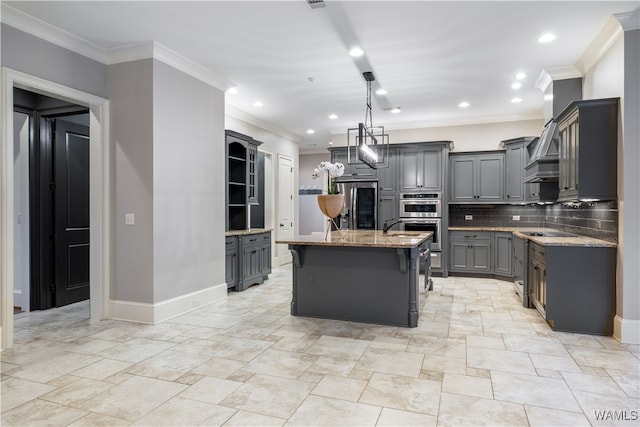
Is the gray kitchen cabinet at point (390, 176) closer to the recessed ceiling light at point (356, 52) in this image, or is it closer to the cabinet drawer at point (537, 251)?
the cabinet drawer at point (537, 251)

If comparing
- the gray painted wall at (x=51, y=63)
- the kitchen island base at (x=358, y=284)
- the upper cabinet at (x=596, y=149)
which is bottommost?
the kitchen island base at (x=358, y=284)

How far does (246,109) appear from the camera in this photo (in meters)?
6.48

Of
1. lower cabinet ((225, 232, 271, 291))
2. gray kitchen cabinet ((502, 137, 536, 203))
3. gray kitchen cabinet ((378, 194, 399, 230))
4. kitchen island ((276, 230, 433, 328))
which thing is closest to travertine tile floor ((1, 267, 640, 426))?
kitchen island ((276, 230, 433, 328))

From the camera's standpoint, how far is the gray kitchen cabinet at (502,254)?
636 centimetres

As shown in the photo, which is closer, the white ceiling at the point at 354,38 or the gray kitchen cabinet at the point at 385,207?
the white ceiling at the point at 354,38

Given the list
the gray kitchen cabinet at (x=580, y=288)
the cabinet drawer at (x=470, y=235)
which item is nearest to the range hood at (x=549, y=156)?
the gray kitchen cabinet at (x=580, y=288)

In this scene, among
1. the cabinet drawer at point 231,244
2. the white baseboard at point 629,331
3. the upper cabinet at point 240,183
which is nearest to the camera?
the white baseboard at point 629,331

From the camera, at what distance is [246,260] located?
5.71m

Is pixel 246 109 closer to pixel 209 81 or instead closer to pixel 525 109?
pixel 209 81

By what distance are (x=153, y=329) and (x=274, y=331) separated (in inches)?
46.8

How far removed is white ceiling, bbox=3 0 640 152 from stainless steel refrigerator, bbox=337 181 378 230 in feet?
6.11

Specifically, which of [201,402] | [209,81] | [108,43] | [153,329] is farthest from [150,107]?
[201,402]

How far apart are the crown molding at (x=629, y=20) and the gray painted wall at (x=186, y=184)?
4221mm

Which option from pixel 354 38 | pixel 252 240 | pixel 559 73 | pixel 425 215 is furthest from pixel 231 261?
pixel 559 73
